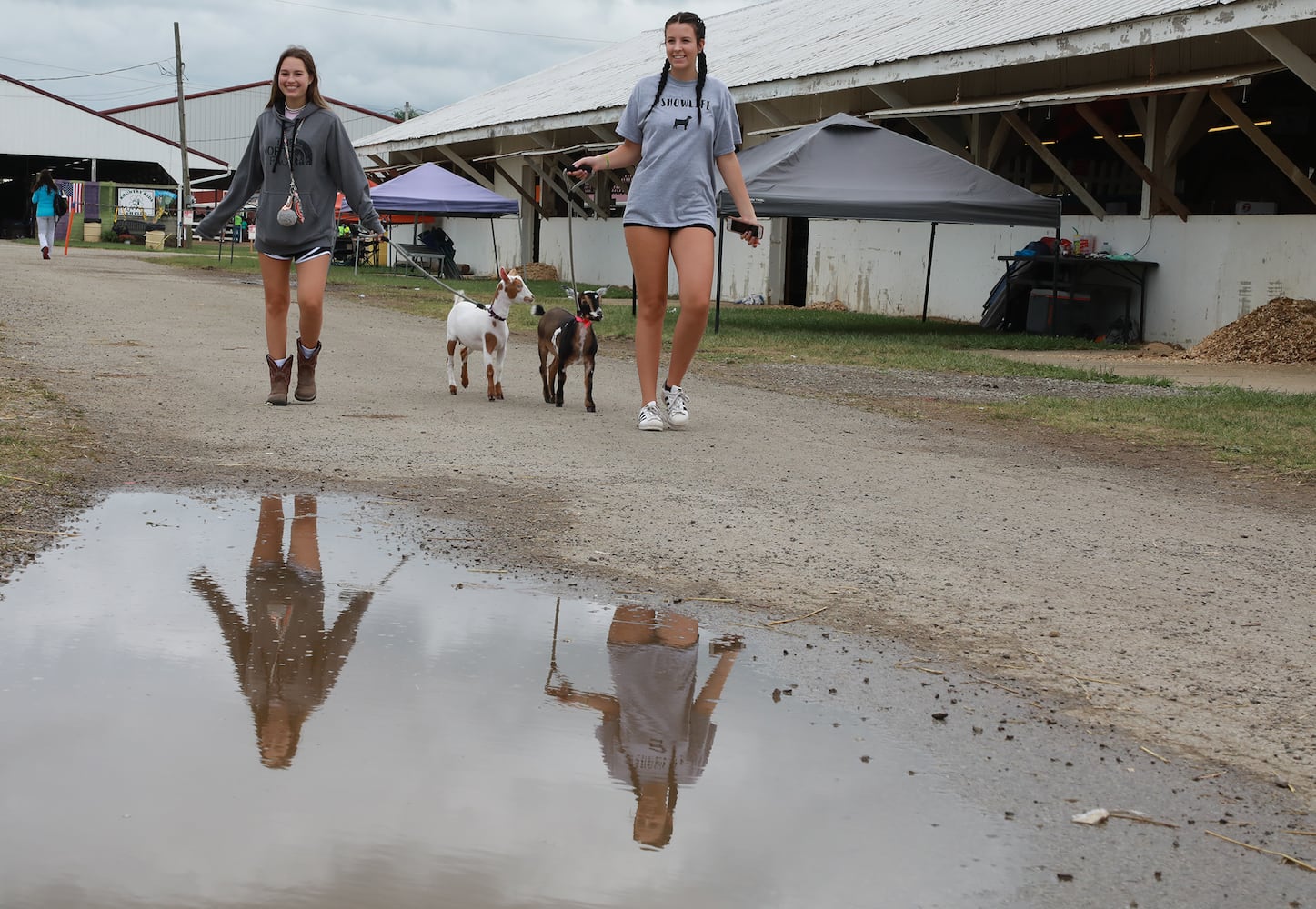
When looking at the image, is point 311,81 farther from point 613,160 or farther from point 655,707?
point 655,707

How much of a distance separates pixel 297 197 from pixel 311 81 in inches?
26.3

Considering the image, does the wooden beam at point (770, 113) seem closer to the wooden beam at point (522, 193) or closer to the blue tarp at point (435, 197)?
the blue tarp at point (435, 197)

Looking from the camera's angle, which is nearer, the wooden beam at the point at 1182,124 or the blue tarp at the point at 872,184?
the wooden beam at the point at 1182,124

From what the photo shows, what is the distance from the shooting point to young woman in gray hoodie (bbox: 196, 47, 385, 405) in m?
8.30

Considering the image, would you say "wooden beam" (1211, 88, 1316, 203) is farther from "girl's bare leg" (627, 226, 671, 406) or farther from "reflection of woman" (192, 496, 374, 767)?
"reflection of woman" (192, 496, 374, 767)

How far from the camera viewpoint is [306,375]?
8.48 meters

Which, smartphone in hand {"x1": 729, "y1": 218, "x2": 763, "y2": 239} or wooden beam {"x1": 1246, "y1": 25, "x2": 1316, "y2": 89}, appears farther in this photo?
wooden beam {"x1": 1246, "y1": 25, "x2": 1316, "y2": 89}

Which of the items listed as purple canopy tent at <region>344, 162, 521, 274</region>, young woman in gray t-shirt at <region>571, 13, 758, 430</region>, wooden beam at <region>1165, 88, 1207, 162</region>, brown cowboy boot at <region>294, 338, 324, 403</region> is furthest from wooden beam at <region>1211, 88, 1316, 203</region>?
purple canopy tent at <region>344, 162, 521, 274</region>

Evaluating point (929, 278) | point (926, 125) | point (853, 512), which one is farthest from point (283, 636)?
point (926, 125)

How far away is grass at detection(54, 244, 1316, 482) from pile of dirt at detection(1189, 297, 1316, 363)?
1.81 m

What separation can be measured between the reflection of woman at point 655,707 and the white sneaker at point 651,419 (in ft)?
12.6

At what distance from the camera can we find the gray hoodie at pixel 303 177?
834 cm

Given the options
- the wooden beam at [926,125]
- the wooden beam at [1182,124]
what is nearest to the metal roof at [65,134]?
the wooden beam at [926,125]

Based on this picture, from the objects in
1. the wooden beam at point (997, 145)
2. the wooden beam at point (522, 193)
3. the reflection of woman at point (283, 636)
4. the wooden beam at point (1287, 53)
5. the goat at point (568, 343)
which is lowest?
the reflection of woman at point (283, 636)
